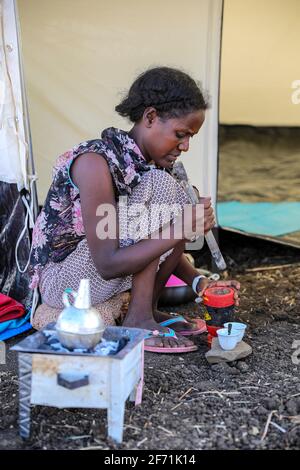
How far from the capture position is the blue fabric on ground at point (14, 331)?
8.42 feet

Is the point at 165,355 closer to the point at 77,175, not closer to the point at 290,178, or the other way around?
the point at 77,175

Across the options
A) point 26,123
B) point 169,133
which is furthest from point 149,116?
point 26,123

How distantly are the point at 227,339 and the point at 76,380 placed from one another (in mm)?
746

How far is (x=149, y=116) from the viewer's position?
2.25m

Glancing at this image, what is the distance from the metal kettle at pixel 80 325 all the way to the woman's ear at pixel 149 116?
0.82m

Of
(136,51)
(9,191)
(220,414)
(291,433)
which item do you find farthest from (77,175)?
(136,51)

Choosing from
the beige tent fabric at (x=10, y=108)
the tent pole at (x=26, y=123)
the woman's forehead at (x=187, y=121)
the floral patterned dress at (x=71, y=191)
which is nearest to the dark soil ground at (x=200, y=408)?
the floral patterned dress at (x=71, y=191)

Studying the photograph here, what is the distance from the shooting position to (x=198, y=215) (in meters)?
2.18

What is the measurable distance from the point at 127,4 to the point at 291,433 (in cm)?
229

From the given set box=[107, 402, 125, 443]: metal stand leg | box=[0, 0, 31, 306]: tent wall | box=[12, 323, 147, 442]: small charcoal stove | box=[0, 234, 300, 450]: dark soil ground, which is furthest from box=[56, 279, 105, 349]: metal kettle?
box=[0, 0, 31, 306]: tent wall

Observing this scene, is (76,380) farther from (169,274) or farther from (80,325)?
(169,274)

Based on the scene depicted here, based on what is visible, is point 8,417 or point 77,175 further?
point 77,175

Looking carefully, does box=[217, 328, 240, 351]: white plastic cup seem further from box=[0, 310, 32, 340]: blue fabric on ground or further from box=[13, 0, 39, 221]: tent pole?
box=[13, 0, 39, 221]: tent pole

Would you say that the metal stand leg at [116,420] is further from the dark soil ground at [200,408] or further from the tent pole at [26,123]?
the tent pole at [26,123]
